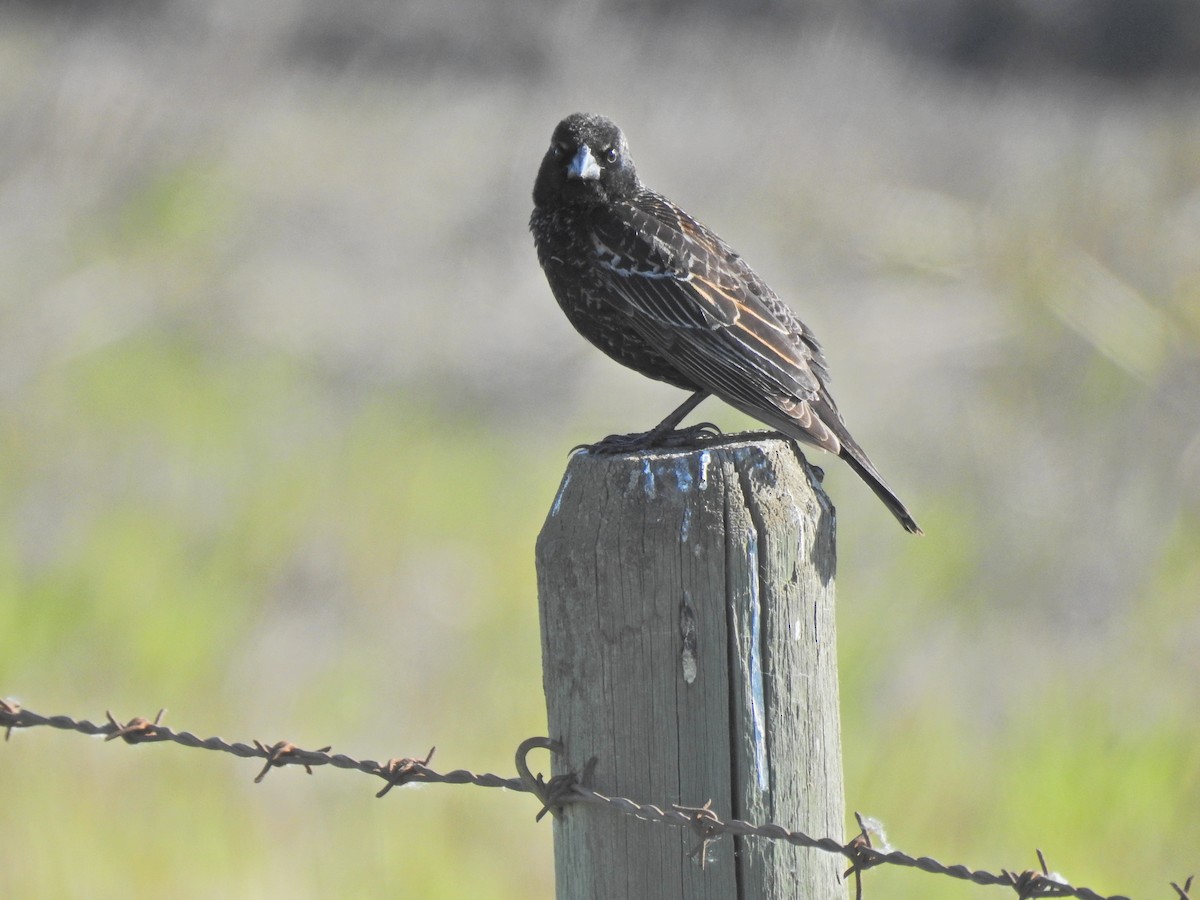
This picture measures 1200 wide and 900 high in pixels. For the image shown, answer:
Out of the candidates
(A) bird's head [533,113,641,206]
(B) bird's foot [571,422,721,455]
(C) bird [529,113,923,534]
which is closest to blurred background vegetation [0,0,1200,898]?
(C) bird [529,113,923,534]

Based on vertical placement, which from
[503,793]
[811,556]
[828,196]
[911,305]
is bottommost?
[811,556]

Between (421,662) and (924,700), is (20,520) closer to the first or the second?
(421,662)

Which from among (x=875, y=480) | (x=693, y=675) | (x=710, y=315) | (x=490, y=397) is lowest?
(x=693, y=675)

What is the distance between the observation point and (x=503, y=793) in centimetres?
484

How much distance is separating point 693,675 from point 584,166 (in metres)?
2.35

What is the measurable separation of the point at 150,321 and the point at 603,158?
592cm

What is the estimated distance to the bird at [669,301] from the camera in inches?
134

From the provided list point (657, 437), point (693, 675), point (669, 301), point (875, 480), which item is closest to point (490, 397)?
point (669, 301)

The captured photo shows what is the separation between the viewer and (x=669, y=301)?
366 cm

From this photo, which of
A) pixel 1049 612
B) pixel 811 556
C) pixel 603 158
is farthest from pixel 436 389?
pixel 811 556

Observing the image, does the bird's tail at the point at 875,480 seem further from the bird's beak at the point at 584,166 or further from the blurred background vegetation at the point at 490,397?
the blurred background vegetation at the point at 490,397

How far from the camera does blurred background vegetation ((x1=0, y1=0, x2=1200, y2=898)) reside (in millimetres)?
4938

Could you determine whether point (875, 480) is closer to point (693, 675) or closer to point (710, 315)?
point (710, 315)

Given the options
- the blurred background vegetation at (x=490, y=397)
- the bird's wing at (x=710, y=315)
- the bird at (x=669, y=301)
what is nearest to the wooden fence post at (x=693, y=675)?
the bird at (x=669, y=301)
